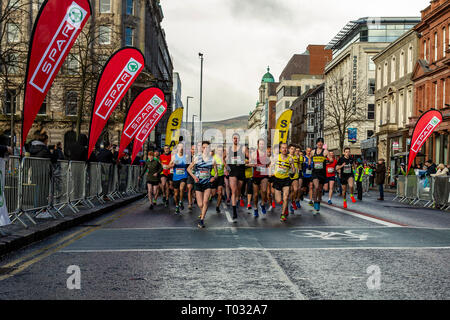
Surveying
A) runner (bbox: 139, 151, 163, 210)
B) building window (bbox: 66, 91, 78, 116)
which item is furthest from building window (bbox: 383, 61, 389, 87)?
runner (bbox: 139, 151, 163, 210)

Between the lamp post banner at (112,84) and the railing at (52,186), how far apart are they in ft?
3.70

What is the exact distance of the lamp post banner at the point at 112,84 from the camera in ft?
53.5

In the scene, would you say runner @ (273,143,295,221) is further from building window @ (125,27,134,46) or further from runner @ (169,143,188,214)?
building window @ (125,27,134,46)

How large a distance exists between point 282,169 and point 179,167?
3.69 meters

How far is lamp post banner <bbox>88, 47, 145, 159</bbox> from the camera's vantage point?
1631 centimetres

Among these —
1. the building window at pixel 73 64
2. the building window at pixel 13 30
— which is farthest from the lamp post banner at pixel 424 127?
the building window at pixel 13 30

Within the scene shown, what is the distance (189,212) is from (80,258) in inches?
340

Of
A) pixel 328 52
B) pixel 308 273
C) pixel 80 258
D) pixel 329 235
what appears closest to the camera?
pixel 308 273

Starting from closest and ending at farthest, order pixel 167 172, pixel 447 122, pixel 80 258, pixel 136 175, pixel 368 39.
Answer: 1. pixel 80 258
2. pixel 167 172
3. pixel 136 175
4. pixel 447 122
5. pixel 368 39

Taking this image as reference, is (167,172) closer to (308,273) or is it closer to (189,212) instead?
(189,212)

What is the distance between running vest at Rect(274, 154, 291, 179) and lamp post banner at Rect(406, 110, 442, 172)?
38.9 feet

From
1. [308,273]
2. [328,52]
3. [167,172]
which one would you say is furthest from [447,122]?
[328,52]

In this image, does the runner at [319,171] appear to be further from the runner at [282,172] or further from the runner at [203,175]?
the runner at [203,175]

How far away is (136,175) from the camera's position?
27.3m
